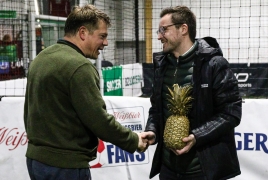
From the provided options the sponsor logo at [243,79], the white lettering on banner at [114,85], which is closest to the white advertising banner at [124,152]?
the white lettering on banner at [114,85]

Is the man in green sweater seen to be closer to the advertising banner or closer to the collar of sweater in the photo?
the collar of sweater

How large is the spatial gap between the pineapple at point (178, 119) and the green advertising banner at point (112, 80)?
244 inches

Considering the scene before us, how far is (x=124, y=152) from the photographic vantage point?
591 centimetres

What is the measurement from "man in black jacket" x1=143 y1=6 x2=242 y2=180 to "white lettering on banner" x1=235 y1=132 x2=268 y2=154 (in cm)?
208

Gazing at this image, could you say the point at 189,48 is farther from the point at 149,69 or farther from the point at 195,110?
the point at 149,69

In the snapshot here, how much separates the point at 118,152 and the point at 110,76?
4.62 metres

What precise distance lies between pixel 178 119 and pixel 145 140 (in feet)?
1.10

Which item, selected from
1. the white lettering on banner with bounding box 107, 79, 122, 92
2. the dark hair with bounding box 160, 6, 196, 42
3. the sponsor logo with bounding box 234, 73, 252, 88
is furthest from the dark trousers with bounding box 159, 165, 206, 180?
the sponsor logo with bounding box 234, 73, 252, 88

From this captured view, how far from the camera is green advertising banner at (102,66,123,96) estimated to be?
9965 millimetres

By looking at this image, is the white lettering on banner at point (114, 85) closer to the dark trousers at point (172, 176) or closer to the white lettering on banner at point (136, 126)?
the white lettering on banner at point (136, 126)

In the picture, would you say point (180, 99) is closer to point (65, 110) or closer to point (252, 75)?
point (65, 110)

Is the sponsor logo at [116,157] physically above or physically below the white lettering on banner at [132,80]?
below

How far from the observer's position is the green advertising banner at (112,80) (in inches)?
392

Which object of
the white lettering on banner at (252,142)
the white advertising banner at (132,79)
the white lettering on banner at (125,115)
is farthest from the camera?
the white advertising banner at (132,79)
